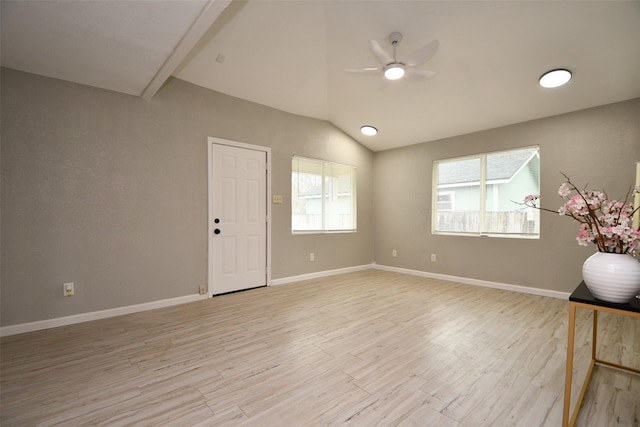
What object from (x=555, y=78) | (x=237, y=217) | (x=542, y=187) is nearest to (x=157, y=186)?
(x=237, y=217)

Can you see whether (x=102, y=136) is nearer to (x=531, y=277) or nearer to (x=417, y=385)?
(x=417, y=385)

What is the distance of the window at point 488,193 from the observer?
426cm

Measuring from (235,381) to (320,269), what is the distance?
10.9 feet

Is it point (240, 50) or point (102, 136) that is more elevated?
point (240, 50)

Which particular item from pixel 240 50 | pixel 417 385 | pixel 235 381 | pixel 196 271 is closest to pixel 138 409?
pixel 235 381

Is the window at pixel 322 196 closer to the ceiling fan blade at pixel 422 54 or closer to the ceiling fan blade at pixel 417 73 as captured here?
the ceiling fan blade at pixel 417 73

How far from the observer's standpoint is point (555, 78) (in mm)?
3266

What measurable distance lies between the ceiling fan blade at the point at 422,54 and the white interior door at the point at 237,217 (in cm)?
251

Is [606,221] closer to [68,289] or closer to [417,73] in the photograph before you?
[417,73]

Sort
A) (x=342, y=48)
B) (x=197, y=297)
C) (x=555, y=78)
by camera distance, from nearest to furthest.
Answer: (x=555, y=78) → (x=342, y=48) → (x=197, y=297)

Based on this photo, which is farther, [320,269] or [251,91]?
[320,269]

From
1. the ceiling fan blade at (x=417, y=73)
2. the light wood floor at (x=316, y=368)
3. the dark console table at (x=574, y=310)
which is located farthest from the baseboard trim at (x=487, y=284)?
the ceiling fan blade at (x=417, y=73)

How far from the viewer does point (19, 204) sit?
2.78 metres

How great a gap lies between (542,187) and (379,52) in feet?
10.5
